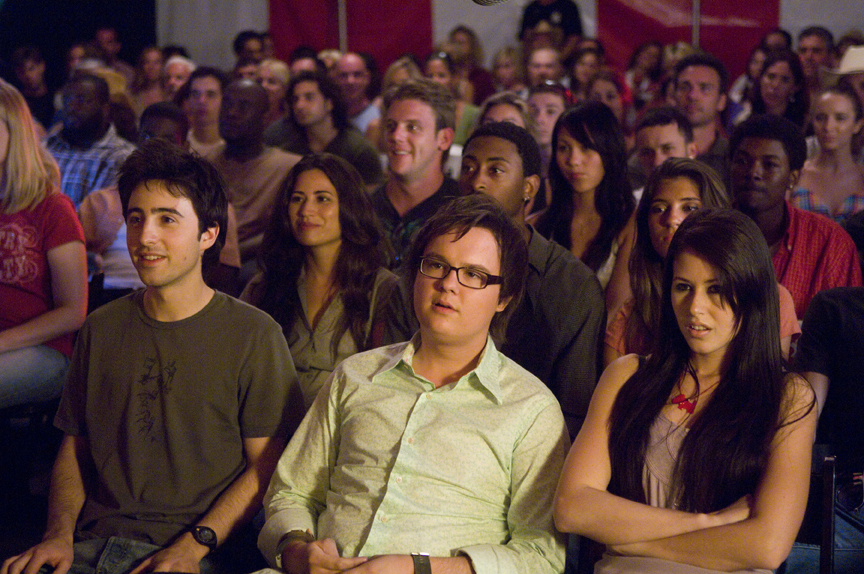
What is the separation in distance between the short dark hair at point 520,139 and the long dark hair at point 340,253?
1.50ft

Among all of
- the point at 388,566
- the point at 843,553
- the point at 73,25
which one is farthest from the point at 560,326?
the point at 73,25

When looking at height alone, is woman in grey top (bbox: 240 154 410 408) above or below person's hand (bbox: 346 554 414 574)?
above

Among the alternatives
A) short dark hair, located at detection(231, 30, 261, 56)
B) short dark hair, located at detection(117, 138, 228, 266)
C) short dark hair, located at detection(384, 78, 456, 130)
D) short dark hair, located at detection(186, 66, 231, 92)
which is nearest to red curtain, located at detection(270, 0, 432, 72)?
short dark hair, located at detection(231, 30, 261, 56)

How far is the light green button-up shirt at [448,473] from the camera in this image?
174cm

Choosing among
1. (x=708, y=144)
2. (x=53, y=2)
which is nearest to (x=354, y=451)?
(x=708, y=144)

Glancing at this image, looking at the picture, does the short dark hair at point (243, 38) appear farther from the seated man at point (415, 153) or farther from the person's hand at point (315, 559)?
the person's hand at point (315, 559)

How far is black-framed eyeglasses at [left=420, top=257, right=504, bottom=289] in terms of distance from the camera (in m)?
1.84

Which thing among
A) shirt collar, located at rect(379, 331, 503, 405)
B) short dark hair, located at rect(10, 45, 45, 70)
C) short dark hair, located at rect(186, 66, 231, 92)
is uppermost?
short dark hair, located at rect(10, 45, 45, 70)

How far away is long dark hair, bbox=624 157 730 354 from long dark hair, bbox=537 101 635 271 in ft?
1.95

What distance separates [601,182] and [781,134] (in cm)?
61

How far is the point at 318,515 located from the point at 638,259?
3.68 feet

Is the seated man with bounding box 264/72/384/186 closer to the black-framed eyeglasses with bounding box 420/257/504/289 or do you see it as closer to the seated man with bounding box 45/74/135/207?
the seated man with bounding box 45/74/135/207

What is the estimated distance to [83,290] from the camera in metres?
2.91

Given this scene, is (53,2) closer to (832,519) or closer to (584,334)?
(584,334)
